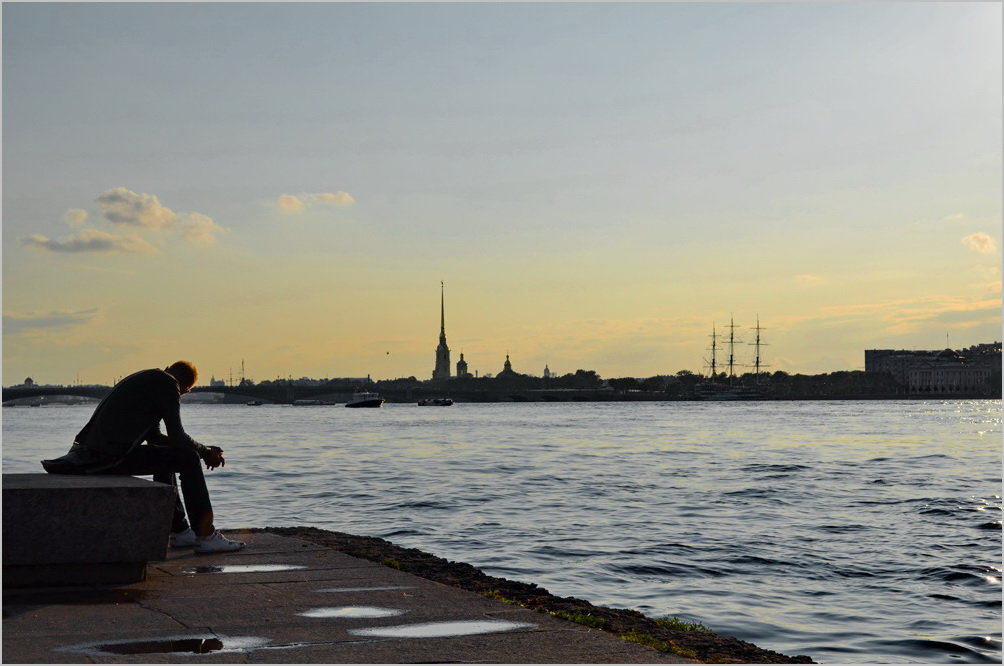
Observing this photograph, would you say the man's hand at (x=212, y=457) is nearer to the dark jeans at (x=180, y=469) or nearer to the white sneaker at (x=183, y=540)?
the dark jeans at (x=180, y=469)

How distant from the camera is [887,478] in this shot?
100 ft

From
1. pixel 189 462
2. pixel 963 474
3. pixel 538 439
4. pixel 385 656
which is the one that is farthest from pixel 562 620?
pixel 538 439

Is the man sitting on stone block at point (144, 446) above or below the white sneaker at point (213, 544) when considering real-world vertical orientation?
above

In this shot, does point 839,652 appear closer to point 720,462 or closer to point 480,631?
point 480,631

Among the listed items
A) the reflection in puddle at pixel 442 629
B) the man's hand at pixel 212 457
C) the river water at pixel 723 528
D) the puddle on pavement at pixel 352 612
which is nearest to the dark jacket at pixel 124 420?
the man's hand at pixel 212 457

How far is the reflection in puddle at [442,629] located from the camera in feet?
19.8

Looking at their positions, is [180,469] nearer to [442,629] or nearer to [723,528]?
[442,629]

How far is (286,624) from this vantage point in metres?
6.27

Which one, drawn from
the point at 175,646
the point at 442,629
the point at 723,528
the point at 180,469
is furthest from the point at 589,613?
the point at 723,528

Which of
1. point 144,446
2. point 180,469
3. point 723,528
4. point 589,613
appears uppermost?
point 144,446

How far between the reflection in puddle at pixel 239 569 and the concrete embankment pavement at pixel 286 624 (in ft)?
0.07

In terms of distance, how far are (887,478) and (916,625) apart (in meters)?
Answer: 20.8

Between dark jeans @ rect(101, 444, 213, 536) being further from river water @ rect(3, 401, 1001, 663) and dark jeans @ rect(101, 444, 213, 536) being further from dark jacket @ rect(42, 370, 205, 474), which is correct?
river water @ rect(3, 401, 1001, 663)

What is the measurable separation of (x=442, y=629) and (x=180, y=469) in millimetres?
3721
